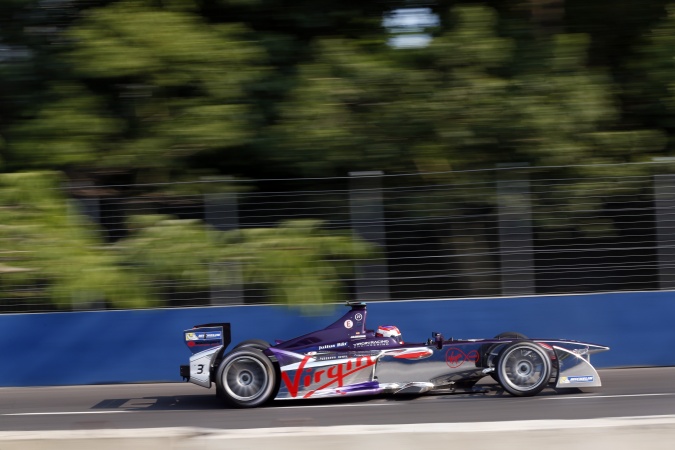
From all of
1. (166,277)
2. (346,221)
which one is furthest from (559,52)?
(166,277)

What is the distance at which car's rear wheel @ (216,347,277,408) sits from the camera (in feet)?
26.9

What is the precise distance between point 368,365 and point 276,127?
4373 millimetres

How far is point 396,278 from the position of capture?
949cm

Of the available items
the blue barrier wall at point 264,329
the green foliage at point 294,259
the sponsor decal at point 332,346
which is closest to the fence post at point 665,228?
the blue barrier wall at point 264,329

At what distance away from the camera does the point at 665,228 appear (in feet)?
30.6

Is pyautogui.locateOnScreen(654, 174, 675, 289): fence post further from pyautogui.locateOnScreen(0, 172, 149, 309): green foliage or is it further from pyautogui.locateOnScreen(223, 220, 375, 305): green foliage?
pyautogui.locateOnScreen(0, 172, 149, 309): green foliage

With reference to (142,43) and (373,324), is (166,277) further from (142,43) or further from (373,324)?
(373,324)

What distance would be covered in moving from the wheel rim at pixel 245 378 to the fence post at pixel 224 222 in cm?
482

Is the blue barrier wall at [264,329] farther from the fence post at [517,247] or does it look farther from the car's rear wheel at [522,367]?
the car's rear wheel at [522,367]

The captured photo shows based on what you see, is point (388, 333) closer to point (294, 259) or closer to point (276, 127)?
point (276, 127)

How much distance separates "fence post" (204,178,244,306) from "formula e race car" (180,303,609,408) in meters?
4.73

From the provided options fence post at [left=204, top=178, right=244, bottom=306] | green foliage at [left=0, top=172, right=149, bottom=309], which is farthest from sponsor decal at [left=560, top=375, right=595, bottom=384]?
green foliage at [left=0, top=172, right=149, bottom=309]

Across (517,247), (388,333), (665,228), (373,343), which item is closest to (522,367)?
(388,333)

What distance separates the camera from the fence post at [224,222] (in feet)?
8.80
